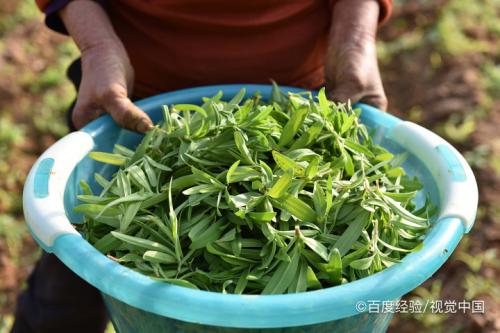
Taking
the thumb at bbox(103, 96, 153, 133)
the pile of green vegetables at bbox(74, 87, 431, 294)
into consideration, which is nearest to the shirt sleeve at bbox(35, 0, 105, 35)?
the thumb at bbox(103, 96, 153, 133)

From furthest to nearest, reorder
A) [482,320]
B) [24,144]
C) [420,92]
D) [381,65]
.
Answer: [381,65] → [420,92] → [24,144] → [482,320]

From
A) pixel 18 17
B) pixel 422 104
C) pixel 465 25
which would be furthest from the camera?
pixel 18 17

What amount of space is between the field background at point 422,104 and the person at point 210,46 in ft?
2.50

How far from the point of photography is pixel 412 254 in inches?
34.7

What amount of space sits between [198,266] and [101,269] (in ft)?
0.51

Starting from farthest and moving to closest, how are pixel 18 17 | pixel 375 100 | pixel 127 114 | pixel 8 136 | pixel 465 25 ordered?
pixel 18 17 → pixel 465 25 → pixel 8 136 → pixel 375 100 → pixel 127 114

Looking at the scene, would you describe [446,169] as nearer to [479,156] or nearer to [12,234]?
[479,156]

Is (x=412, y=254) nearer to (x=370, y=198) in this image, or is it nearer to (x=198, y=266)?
(x=370, y=198)

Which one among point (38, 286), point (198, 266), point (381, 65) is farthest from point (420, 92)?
point (198, 266)

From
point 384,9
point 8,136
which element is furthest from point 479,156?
point 8,136

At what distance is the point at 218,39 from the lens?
128 cm

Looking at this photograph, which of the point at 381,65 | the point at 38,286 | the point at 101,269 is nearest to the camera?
the point at 101,269

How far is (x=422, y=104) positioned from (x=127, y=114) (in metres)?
1.65

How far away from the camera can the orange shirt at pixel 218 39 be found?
49.4 inches
